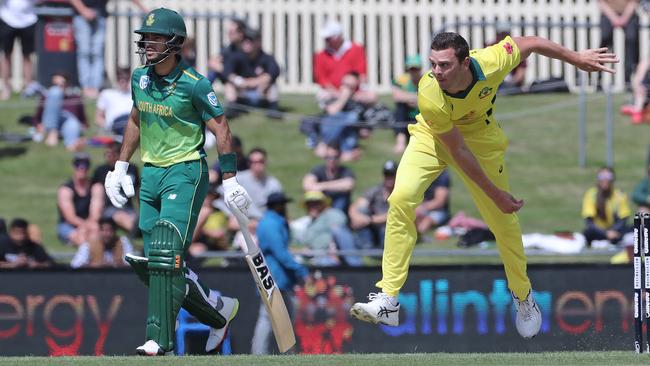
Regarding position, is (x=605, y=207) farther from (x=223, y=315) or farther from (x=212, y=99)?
(x=212, y=99)

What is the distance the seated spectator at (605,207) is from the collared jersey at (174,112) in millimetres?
7270

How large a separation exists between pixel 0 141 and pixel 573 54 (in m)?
11.1

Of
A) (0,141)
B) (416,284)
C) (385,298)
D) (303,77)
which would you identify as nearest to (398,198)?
(385,298)

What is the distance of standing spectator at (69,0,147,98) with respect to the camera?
62.2 ft

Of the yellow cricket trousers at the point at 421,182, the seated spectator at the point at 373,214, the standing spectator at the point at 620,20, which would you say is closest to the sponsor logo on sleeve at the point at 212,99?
the yellow cricket trousers at the point at 421,182

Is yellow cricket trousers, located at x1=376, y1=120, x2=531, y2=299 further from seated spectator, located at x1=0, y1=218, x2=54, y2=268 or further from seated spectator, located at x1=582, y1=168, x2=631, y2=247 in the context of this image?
seated spectator, located at x1=582, y1=168, x2=631, y2=247

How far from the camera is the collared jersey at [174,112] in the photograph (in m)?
9.31

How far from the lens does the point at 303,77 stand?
22438 mm

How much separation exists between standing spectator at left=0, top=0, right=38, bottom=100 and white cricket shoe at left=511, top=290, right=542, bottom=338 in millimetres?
11277

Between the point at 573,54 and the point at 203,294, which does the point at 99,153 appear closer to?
the point at 203,294

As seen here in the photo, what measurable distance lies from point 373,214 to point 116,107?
156 inches

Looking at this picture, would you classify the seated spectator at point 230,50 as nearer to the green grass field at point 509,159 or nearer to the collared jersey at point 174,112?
the green grass field at point 509,159

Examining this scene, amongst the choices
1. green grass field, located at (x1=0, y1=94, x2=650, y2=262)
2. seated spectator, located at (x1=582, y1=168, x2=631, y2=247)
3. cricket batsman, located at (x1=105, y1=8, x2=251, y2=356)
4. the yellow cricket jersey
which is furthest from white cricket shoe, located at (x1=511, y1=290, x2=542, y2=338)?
the yellow cricket jersey

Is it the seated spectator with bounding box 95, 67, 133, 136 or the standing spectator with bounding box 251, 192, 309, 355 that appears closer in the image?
the standing spectator with bounding box 251, 192, 309, 355
